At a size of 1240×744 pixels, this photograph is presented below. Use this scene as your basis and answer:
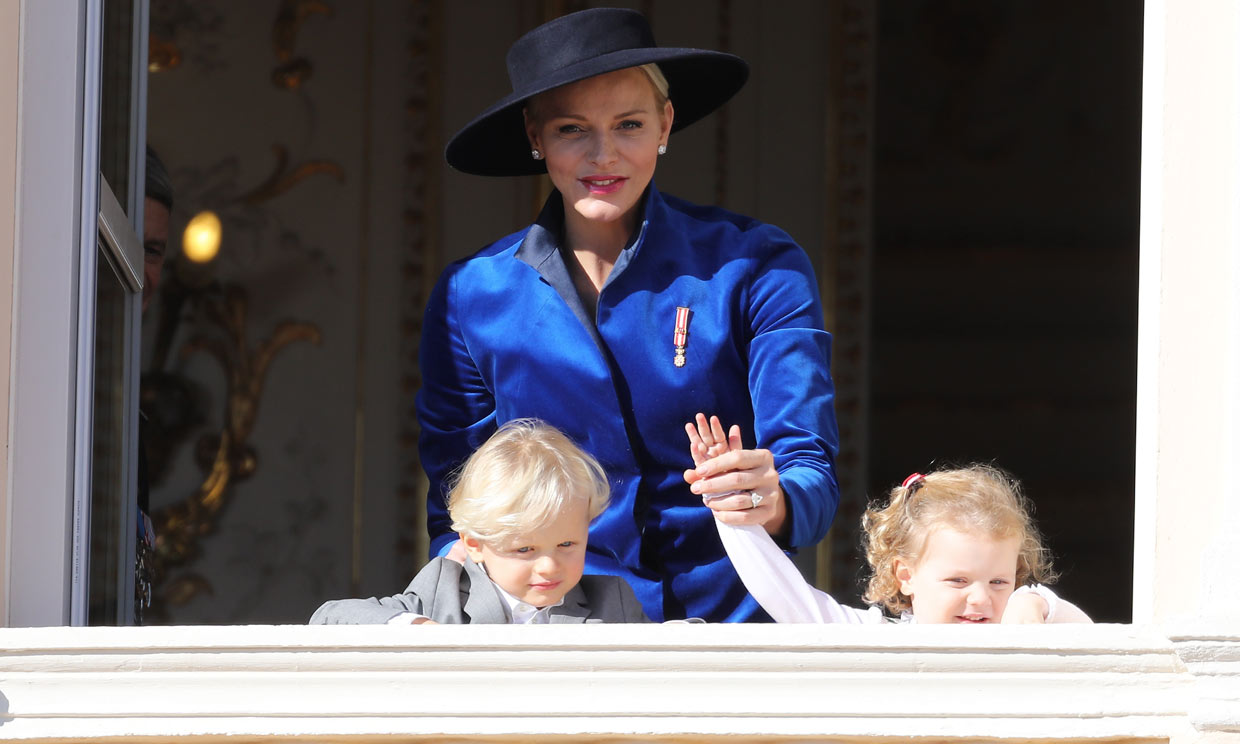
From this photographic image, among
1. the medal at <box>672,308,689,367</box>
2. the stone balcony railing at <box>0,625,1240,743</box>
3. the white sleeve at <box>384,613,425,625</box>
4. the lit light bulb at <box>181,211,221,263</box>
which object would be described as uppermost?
the lit light bulb at <box>181,211,221,263</box>

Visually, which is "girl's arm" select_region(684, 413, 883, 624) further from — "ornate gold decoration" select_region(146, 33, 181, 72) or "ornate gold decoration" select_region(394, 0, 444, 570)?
"ornate gold decoration" select_region(146, 33, 181, 72)

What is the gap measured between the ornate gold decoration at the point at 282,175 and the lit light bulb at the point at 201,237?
111 millimetres

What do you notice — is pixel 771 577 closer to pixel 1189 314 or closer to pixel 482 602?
pixel 482 602

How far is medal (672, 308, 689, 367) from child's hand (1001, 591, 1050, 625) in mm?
584

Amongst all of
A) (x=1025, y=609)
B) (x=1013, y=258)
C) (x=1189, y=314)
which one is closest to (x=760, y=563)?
(x=1025, y=609)

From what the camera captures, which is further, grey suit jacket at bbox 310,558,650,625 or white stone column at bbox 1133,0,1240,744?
grey suit jacket at bbox 310,558,650,625

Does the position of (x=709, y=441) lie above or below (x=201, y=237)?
below

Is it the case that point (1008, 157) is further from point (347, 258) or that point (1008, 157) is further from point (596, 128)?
point (596, 128)

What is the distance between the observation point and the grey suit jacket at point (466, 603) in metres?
2.52

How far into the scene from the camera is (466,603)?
2.54 metres

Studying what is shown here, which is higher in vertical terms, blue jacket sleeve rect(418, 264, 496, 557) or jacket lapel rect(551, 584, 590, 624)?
blue jacket sleeve rect(418, 264, 496, 557)

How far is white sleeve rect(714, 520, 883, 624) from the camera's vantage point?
2488mm

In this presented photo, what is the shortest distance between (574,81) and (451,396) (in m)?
0.54

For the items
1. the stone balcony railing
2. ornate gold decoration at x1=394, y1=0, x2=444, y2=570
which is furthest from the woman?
ornate gold decoration at x1=394, y1=0, x2=444, y2=570
